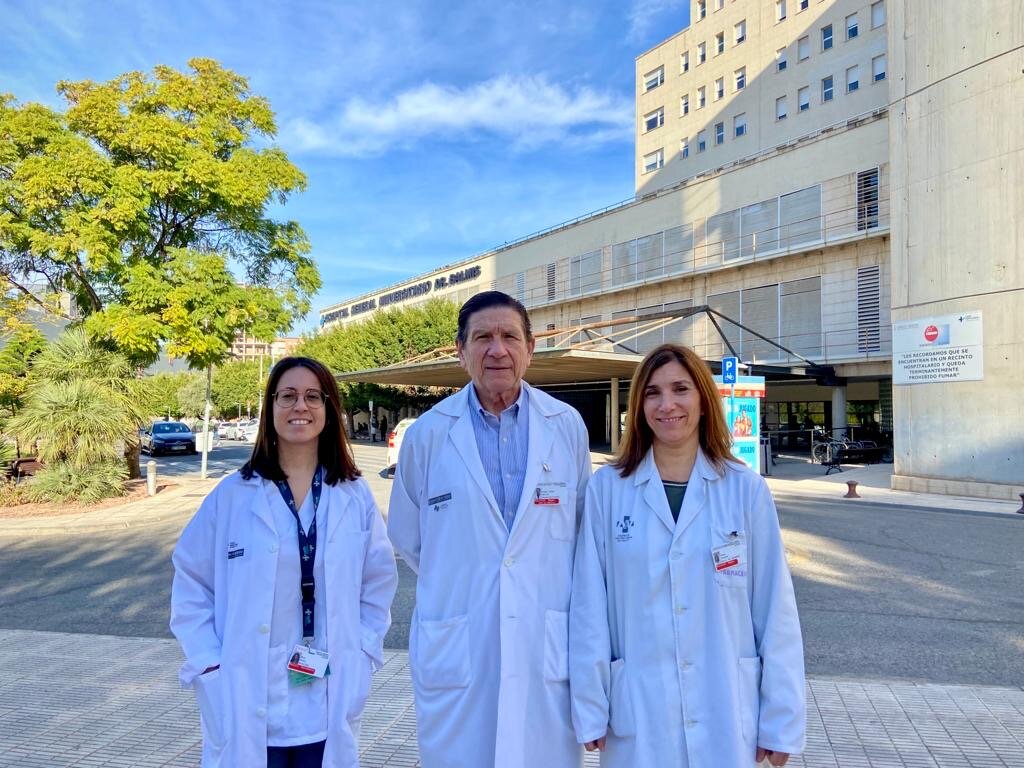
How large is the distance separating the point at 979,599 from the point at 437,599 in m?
7.11

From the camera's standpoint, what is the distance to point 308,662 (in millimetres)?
2412

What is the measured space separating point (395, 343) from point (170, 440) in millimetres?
15815

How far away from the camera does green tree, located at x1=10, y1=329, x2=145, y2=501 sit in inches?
579

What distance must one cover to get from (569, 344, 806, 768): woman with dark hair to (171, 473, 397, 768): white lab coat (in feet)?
2.55

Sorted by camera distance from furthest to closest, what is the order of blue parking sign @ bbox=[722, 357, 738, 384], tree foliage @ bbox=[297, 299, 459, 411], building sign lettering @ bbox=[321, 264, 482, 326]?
building sign lettering @ bbox=[321, 264, 482, 326]
tree foliage @ bbox=[297, 299, 459, 411]
blue parking sign @ bbox=[722, 357, 738, 384]

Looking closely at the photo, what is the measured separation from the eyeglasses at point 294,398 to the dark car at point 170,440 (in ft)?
104

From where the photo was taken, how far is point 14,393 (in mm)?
15414

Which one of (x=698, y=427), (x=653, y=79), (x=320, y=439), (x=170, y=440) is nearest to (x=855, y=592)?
(x=698, y=427)

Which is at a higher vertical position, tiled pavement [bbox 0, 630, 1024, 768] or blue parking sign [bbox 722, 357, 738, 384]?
blue parking sign [bbox 722, 357, 738, 384]

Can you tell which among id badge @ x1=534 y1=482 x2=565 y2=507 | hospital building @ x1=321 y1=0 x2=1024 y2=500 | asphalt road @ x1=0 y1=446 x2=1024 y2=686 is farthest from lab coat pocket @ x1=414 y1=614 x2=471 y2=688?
hospital building @ x1=321 y1=0 x2=1024 y2=500

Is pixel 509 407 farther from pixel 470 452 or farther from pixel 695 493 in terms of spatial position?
pixel 695 493

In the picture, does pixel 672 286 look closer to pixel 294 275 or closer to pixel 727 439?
pixel 294 275

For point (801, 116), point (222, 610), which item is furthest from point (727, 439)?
point (801, 116)

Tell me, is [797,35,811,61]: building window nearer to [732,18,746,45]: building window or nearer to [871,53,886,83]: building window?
[871,53,886,83]: building window
